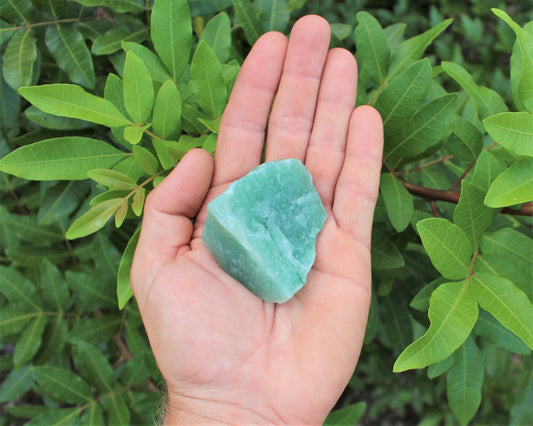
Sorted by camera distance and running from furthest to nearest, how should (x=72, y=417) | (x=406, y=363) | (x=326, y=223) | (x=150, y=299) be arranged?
(x=72, y=417) < (x=326, y=223) < (x=150, y=299) < (x=406, y=363)

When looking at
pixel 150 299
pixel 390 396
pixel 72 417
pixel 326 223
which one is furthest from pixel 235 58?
pixel 390 396

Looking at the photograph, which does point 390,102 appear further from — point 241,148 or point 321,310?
point 321,310

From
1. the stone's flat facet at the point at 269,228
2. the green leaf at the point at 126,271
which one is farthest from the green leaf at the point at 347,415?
the green leaf at the point at 126,271

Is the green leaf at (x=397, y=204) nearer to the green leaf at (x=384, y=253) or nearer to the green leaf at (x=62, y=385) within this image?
the green leaf at (x=384, y=253)

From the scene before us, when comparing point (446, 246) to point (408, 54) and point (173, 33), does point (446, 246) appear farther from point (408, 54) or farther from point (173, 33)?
point (173, 33)

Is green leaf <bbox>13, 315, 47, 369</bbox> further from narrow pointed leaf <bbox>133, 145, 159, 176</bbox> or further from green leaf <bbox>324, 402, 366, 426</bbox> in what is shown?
green leaf <bbox>324, 402, 366, 426</bbox>

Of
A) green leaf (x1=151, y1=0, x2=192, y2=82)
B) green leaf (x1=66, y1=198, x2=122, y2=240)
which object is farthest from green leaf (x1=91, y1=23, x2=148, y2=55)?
green leaf (x1=66, y1=198, x2=122, y2=240)
